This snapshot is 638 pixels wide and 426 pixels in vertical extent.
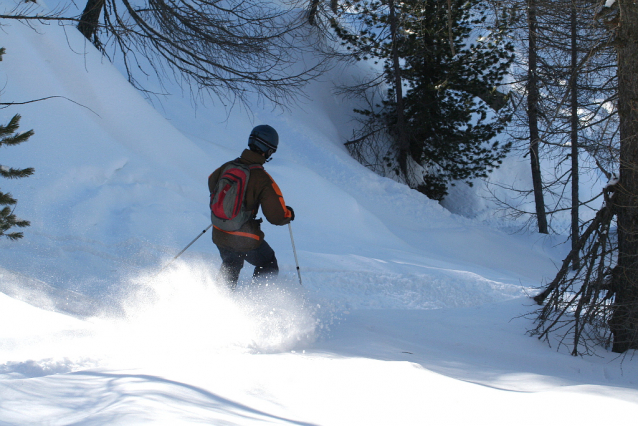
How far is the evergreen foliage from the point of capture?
12891 mm

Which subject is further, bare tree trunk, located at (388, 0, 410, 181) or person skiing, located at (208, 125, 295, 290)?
bare tree trunk, located at (388, 0, 410, 181)

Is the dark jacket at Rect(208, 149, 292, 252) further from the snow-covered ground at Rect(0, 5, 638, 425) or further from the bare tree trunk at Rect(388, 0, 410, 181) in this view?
the bare tree trunk at Rect(388, 0, 410, 181)

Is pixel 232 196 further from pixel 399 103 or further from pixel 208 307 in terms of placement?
pixel 399 103

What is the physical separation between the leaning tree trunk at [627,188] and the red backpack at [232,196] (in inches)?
135

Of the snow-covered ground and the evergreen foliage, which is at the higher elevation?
the evergreen foliage

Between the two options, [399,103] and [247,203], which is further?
[399,103]

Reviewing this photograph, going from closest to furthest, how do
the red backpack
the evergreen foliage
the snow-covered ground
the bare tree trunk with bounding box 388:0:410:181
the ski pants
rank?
the snow-covered ground
the red backpack
the ski pants
the evergreen foliage
the bare tree trunk with bounding box 388:0:410:181

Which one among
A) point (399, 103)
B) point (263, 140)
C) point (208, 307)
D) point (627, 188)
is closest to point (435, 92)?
point (399, 103)

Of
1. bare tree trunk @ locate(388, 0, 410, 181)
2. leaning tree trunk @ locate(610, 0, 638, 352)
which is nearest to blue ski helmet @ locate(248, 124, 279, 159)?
leaning tree trunk @ locate(610, 0, 638, 352)

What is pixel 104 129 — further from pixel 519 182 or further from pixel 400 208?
pixel 519 182

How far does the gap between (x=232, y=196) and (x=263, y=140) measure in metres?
0.57

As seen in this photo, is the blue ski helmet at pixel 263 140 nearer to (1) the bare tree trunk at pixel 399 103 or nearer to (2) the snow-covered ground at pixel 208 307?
(2) the snow-covered ground at pixel 208 307

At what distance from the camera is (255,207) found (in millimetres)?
4078

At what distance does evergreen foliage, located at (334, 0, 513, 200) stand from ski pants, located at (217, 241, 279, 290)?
383 inches
